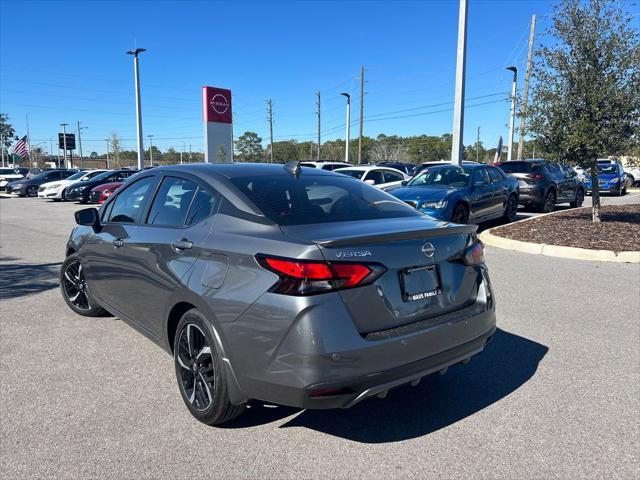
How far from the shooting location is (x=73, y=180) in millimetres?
26188

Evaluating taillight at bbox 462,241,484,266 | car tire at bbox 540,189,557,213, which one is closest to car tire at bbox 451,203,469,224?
car tire at bbox 540,189,557,213

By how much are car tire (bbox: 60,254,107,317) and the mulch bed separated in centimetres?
769

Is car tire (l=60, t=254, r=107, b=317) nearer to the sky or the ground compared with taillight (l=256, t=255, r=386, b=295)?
nearer to the ground

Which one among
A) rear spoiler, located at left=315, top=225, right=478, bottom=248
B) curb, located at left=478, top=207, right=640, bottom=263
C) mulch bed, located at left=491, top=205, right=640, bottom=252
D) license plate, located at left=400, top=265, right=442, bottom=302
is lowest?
curb, located at left=478, top=207, right=640, bottom=263

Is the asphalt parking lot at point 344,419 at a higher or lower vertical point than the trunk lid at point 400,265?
lower

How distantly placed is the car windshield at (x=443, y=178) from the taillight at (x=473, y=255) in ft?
26.1

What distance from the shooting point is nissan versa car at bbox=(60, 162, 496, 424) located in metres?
2.56

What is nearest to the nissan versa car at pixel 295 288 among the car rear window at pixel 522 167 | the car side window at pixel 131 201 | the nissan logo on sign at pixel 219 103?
the car side window at pixel 131 201

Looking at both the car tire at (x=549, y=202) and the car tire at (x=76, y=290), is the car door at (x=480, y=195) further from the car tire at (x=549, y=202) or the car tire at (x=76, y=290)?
the car tire at (x=76, y=290)

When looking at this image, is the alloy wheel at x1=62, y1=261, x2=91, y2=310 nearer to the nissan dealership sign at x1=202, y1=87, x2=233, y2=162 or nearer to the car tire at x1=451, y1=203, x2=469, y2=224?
the car tire at x1=451, y1=203, x2=469, y2=224

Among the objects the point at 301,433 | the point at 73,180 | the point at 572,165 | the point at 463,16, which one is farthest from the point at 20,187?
the point at 301,433

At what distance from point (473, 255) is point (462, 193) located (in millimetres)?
7675

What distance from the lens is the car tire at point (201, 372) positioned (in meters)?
2.94

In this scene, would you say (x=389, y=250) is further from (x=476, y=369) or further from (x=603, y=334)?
(x=603, y=334)
